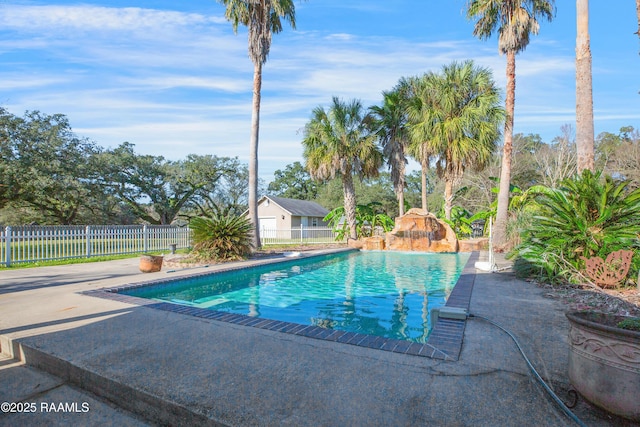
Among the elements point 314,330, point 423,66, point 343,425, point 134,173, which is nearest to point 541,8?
point 423,66

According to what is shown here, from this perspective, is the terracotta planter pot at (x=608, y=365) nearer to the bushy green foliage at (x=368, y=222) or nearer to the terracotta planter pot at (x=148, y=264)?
the terracotta planter pot at (x=148, y=264)

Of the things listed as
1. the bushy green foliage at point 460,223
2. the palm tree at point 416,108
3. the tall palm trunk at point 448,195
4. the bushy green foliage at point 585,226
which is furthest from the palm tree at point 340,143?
the bushy green foliage at point 585,226

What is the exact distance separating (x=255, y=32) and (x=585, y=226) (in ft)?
44.1

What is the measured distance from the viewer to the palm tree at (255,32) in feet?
46.8

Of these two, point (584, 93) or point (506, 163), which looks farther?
point (506, 163)

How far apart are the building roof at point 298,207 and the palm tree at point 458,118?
57.1 feet

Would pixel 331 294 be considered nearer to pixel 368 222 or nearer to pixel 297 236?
pixel 368 222

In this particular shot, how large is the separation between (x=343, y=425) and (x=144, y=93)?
20.4 metres

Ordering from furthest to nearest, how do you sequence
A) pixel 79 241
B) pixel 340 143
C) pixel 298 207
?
pixel 298 207, pixel 340 143, pixel 79 241

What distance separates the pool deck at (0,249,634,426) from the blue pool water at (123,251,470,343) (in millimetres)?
1812

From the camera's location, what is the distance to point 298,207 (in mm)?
35625

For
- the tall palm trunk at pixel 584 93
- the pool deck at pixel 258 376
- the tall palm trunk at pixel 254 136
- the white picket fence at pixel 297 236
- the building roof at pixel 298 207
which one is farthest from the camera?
the building roof at pixel 298 207

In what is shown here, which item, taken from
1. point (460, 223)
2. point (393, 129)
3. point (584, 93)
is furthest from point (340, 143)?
point (584, 93)

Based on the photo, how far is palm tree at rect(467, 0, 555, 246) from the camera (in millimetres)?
14758
